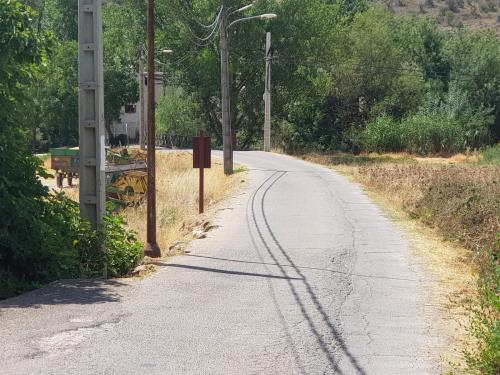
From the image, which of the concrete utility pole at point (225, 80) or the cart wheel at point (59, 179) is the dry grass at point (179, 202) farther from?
the cart wheel at point (59, 179)

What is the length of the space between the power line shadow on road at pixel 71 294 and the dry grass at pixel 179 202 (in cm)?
442

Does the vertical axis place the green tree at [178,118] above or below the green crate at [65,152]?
above

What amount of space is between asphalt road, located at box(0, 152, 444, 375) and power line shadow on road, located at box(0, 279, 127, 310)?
0.01 metres

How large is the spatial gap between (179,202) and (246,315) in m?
16.5

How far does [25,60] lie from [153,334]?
596 cm

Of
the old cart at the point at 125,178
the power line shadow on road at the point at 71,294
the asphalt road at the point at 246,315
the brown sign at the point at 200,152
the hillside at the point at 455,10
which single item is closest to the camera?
the asphalt road at the point at 246,315

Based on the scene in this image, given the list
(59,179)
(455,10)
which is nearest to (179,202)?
(59,179)

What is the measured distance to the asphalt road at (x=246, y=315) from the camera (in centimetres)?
745

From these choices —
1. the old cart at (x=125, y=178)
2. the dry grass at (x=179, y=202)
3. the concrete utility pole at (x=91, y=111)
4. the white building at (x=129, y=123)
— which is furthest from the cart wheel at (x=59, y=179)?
the white building at (x=129, y=123)

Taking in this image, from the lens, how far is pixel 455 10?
118 metres

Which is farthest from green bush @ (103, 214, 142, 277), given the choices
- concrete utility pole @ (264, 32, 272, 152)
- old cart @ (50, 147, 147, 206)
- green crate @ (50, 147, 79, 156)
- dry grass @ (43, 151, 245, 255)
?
concrete utility pole @ (264, 32, 272, 152)

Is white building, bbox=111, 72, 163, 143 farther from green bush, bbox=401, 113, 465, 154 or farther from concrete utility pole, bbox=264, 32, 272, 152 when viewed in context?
green bush, bbox=401, 113, 465, 154

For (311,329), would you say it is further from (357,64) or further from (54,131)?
(54,131)

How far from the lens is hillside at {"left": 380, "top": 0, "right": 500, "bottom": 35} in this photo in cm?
11006
